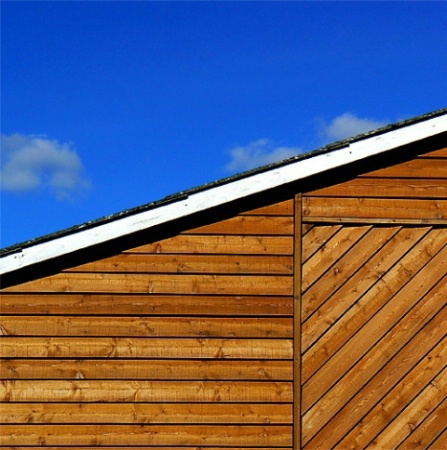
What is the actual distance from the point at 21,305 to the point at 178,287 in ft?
5.07

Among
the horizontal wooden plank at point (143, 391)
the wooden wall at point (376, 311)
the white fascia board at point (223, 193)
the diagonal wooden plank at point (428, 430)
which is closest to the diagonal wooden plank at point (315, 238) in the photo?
the wooden wall at point (376, 311)

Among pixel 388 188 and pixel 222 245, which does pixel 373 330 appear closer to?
pixel 388 188

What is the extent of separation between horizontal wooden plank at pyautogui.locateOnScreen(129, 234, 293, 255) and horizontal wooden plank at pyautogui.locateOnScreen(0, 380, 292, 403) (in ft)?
4.25

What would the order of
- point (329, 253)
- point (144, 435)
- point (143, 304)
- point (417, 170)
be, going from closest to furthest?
point (144, 435), point (143, 304), point (329, 253), point (417, 170)

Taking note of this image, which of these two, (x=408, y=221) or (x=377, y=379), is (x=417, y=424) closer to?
(x=377, y=379)

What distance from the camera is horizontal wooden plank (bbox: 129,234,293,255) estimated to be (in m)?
7.02

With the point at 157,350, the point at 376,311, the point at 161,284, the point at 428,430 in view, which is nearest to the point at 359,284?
the point at 376,311

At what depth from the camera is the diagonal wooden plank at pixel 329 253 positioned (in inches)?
280

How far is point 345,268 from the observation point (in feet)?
23.5

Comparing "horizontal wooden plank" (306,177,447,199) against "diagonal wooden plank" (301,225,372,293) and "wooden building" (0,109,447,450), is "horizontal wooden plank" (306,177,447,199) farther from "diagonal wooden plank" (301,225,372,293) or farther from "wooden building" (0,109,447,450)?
"diagonal wooden plank" (301,225,372,293)

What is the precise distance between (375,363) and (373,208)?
5.17 feet

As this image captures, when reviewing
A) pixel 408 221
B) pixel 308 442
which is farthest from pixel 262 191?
pixel 308 442

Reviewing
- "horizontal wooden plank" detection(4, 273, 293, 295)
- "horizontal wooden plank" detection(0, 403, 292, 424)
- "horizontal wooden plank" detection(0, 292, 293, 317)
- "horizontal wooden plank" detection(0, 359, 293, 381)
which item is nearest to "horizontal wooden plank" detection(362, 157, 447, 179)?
"horizontal wooden plank" detection(4, 273, 293, 295)

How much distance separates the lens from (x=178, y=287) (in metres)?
6.99
